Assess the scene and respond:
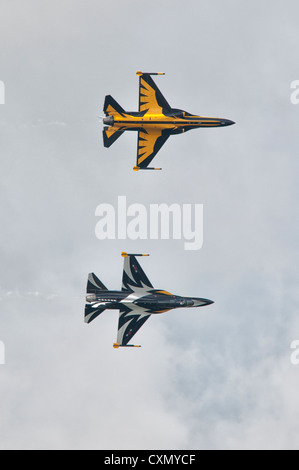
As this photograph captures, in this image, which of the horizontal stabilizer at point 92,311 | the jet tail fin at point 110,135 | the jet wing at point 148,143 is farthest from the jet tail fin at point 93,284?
the jet tail fin at point 110,135

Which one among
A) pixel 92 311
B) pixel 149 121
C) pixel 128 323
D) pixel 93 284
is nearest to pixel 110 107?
pixel 149 121

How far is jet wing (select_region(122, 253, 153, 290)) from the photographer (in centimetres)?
12588

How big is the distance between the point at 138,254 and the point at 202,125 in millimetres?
18667

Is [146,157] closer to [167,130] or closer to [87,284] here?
[167,130]

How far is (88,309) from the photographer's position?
124 metres

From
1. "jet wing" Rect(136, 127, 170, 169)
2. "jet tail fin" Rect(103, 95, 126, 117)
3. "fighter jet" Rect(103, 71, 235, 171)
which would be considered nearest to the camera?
"jet tail fin" Rect(103, 95, 126, 117)

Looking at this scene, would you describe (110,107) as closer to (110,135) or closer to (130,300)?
(110,135)

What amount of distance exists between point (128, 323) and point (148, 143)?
2325 centimetres

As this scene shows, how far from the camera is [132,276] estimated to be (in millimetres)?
126000

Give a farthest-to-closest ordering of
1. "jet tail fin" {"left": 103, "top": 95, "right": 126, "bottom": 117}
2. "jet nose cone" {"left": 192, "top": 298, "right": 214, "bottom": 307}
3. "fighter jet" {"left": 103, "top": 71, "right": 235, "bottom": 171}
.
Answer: "jet nose cone" {"left": 192, "top": 298, "right": 214, "bottom": 307} < "fighter jet" {"left": 103, "top": 71, "right": 235, "bottom": 171} < "jet tail fin" {"left": 103, "top": 95, "right": 126, "bottom": 117}

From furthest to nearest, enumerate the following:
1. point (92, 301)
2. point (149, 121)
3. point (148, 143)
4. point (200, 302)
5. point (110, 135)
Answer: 1. point (148, 143)
2. point (149, 121)
3. point (200, 302)
4. point (110, 135)
5. point (92, 301)

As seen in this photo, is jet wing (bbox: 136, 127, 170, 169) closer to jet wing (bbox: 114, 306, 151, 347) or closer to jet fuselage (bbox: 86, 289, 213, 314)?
jet fuselage (bbox: 86, 289, 213, 314)

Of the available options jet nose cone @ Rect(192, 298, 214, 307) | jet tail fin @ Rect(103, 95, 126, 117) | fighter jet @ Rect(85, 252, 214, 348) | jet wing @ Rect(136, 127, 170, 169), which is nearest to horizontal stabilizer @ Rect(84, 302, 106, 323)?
fighter jet @ Rect(85, 252, 214, 348)
